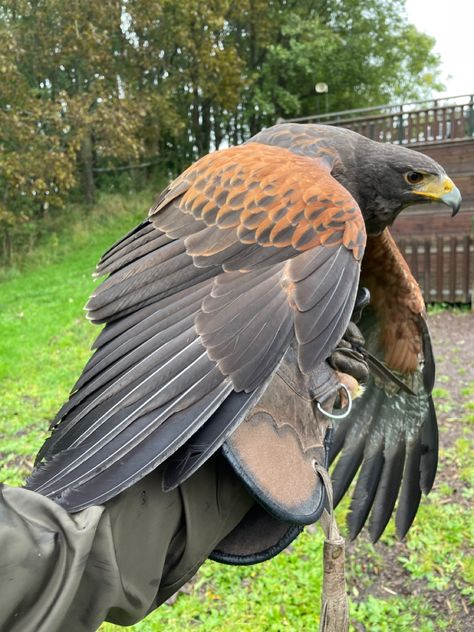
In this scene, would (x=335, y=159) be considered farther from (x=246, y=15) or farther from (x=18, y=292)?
(x=246, y=15)

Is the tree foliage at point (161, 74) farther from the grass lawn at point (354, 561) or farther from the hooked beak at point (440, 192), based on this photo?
the hooked beak at point (440, 192)

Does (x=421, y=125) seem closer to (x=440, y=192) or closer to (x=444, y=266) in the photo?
(x=444, y=266)

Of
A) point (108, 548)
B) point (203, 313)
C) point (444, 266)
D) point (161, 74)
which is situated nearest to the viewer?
point (108, 548)

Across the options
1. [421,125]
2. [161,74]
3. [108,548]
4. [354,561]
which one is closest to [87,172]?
[161,74]

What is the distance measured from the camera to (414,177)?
2779mm

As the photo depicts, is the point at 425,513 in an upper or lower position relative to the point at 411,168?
lower

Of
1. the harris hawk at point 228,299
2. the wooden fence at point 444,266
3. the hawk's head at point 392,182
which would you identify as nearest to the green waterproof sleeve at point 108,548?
the harris hawk at point 228,299

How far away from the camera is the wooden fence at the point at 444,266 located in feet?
28.0

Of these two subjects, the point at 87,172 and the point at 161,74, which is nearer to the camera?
the point at 87,172

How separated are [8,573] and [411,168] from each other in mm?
2466

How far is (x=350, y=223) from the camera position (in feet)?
6.23

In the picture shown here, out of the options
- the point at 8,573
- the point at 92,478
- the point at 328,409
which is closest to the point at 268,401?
the point at 328,409

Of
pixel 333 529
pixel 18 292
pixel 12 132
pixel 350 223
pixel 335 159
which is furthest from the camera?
pixel 12 132

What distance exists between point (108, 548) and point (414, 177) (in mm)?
2295
